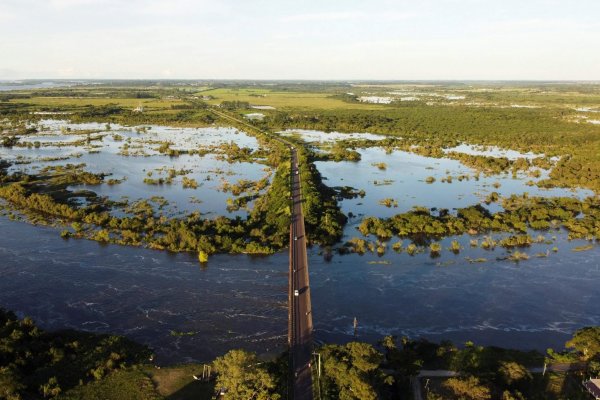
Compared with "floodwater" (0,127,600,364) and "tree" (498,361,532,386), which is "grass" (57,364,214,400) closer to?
"floodwater" (0,127,600,364)

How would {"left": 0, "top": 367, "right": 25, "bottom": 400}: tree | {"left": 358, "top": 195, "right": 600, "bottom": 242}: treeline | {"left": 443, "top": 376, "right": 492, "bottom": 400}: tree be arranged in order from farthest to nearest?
{"left": 358, "top": 195, "right": 600, "bottom": 242}: treeline, {"left": 0, "top": 367, "right": 25, "bottom": 400}: tree, {"left": 443, "top": 376, "right": 492, "bottom": 400}: tree

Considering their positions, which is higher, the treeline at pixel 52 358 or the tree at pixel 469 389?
the tree at pixel 469 389

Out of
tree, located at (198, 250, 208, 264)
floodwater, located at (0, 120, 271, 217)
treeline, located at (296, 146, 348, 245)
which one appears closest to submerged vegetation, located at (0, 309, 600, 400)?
tree, located at (198, 250, 208, 264)

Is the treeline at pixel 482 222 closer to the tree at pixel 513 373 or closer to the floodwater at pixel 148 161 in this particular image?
the floodwater at pixel 148 161

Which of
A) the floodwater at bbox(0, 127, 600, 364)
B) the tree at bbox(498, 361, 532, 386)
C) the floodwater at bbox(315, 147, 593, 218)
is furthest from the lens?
the floodwater at bbox(315, 147, 593, 218)

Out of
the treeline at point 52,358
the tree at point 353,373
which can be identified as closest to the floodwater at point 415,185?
the tree at point 353,373

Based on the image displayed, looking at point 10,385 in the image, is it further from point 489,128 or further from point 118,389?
point 489,128

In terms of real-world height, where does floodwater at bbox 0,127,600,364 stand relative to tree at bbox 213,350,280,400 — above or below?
below
